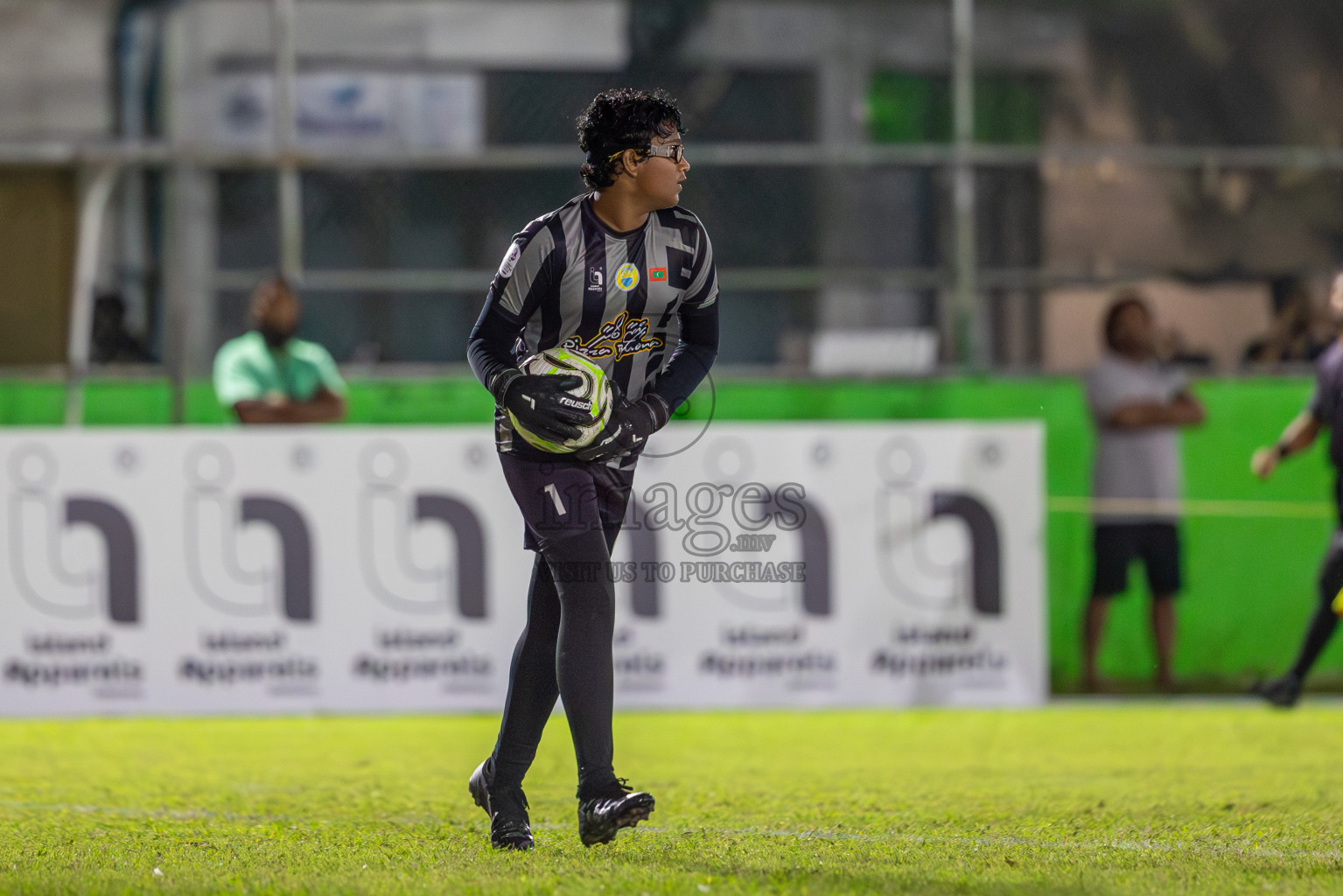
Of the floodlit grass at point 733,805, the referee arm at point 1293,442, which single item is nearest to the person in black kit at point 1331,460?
the referee arm at point 1293,442

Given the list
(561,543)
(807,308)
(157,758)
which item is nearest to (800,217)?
(807,308)

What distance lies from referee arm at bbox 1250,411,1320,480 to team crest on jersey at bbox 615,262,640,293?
5.01m

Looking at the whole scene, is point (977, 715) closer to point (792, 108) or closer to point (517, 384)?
point (792, 108)

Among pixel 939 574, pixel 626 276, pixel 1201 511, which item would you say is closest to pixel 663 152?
pixel 626 276

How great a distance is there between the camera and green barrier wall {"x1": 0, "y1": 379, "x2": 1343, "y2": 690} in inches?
360

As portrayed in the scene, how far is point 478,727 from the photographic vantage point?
27.4ft

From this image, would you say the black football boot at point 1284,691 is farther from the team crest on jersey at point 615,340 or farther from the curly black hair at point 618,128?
the curly black hair at point 618,128

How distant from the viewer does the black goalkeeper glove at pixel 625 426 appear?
457 centimetres

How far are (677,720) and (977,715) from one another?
1.40m

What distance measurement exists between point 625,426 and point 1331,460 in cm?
514

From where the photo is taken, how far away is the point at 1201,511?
919cm

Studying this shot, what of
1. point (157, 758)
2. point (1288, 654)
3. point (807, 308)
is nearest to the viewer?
point (157, 758)

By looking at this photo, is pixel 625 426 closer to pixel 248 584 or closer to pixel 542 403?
pixel 542 403

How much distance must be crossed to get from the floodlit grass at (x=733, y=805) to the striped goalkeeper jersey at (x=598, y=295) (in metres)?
1.16
